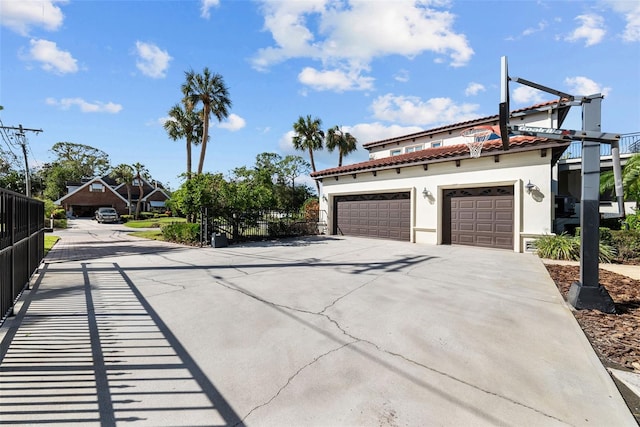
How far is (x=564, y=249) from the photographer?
376 inches

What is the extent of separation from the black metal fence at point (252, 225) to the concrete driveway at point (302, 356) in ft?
23.7

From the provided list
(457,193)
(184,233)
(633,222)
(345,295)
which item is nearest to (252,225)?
(184,233)

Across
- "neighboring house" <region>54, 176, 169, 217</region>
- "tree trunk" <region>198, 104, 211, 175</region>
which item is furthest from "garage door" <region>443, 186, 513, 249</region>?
"neighboring house" <region>54, 176, 169, 217</region>

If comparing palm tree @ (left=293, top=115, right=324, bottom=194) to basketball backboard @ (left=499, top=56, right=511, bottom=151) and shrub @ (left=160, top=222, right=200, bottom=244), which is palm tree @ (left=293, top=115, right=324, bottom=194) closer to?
shrub @ (left=160, top=222, right=200, bottom=244)

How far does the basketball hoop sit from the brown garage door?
4527mm

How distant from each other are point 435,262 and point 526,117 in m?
12.0

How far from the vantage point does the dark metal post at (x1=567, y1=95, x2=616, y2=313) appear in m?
4.78

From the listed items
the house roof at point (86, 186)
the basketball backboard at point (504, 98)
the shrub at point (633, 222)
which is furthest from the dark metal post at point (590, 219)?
the house roof at point (86, 186)

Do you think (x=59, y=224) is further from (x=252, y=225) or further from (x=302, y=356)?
(x=302, y=356)

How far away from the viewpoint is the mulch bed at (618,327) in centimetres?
329

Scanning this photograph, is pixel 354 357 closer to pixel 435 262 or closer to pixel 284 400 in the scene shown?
pixel 284 400

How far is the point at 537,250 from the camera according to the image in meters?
10.3

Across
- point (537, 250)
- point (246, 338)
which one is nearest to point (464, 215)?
point (537, 250)

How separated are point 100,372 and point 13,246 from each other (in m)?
3.19
